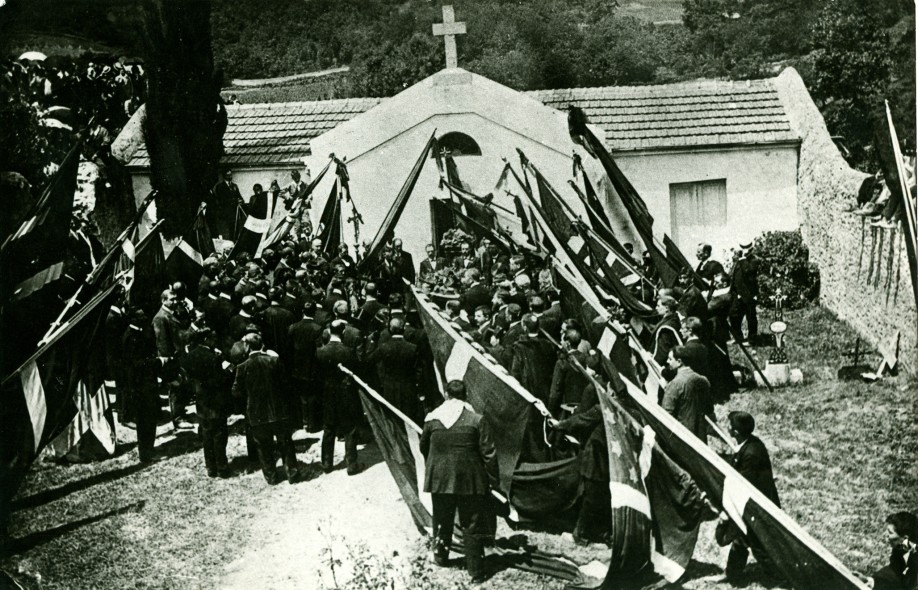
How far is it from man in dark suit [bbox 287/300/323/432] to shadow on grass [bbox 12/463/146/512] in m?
2.25

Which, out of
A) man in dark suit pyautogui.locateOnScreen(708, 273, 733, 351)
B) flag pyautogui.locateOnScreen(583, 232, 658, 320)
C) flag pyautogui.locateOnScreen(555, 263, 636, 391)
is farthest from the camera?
man in dark suit pyautogui.locateOnScreen(708, 273, 733, 351)

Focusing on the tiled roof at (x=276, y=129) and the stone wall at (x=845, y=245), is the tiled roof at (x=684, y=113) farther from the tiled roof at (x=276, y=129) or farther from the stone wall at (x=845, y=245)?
the tiled roof at (x=276, y=129)

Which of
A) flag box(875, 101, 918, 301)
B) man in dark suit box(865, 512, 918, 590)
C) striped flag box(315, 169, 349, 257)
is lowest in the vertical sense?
man in dark suit box(865, 512, 918, 590)

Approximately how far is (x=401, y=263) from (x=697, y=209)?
6.66m

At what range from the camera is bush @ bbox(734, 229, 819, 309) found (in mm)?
17328

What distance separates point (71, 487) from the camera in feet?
38.0

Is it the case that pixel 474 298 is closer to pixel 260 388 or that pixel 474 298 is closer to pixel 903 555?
pixel 260 388

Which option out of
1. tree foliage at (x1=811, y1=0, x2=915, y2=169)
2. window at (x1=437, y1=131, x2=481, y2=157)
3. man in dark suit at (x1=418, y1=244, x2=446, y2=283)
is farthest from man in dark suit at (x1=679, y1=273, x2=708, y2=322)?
tree foliage at (x1=811, y1=0, x2=915, y2=169)

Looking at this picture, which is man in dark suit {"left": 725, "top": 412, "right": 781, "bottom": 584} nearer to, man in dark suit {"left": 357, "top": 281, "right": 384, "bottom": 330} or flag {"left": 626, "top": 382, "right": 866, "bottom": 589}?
flag {"left": 626, "top": 382, "right": 866, "bottom": 589}

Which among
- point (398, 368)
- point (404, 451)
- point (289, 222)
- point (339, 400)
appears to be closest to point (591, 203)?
point (289, 222)

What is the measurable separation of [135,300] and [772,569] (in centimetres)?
984

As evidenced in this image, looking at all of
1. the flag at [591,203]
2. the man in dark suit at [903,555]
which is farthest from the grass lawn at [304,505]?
the flag at [591,203]

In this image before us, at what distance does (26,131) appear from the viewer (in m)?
17.6

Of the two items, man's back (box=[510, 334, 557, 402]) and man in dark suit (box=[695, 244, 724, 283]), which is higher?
man in dark suit (box=[695, 244, 724, 283])
